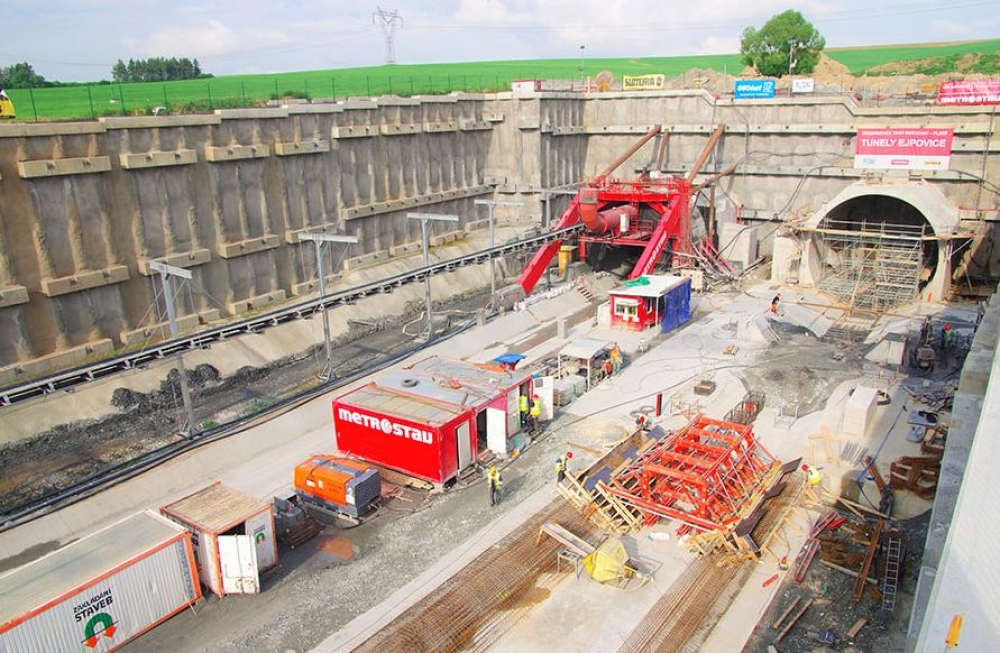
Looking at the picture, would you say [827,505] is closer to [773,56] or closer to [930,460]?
[930,460]

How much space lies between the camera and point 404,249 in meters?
39.4

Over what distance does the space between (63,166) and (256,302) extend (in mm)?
9398

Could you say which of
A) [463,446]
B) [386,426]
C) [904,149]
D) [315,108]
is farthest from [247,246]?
[904,149]

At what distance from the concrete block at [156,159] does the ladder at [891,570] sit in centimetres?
2638

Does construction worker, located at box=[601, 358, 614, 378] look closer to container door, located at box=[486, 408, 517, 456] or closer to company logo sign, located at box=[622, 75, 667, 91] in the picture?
container door, located at box=[486, 408, 517, 456]

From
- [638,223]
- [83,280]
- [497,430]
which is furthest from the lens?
[638,223]

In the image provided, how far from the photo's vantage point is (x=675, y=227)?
37531mm

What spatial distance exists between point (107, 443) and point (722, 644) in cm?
1822

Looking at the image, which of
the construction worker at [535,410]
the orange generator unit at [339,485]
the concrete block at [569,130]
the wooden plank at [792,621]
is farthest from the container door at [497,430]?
the concrete block at [569,130]

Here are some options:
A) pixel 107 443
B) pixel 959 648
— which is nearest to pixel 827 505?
pixel 959 648

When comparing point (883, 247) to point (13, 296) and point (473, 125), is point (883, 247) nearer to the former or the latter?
point (473, 125)

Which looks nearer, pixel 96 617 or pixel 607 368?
pixel 96 617

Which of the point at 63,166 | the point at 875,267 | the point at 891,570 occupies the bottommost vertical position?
the point at 891,570

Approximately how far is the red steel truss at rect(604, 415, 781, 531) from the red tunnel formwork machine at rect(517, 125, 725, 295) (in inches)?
672
